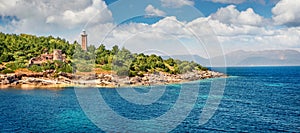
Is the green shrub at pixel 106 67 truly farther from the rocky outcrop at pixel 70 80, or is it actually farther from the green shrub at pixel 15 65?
the green shrub at pixel 15 65

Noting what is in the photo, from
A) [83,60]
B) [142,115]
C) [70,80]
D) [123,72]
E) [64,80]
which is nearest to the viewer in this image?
[142,115]

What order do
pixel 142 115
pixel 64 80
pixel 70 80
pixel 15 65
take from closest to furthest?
pixel 142 115, pixel 64 80, pixel 70 80, pixel 15 65

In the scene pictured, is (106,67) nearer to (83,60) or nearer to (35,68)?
(83,60)

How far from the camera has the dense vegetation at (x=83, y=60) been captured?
102m

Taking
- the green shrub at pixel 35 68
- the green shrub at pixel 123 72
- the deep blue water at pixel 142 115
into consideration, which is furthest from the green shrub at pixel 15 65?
the deep blue water at pixel 142 115

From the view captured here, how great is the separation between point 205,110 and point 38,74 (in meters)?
63.6

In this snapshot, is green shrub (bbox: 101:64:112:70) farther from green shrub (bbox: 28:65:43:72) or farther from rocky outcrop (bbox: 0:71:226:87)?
green shrub (bbox: 28:65:43:72)

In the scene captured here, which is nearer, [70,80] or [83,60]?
[70,80]

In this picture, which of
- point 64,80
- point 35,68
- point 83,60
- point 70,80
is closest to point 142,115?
point 64,80

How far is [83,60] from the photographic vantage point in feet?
357

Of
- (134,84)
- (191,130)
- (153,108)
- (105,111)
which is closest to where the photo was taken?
(191,130)

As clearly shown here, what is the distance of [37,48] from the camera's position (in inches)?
4887

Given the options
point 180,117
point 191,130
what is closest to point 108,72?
point 180,117

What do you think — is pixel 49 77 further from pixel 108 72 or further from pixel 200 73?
pixel 200 73
